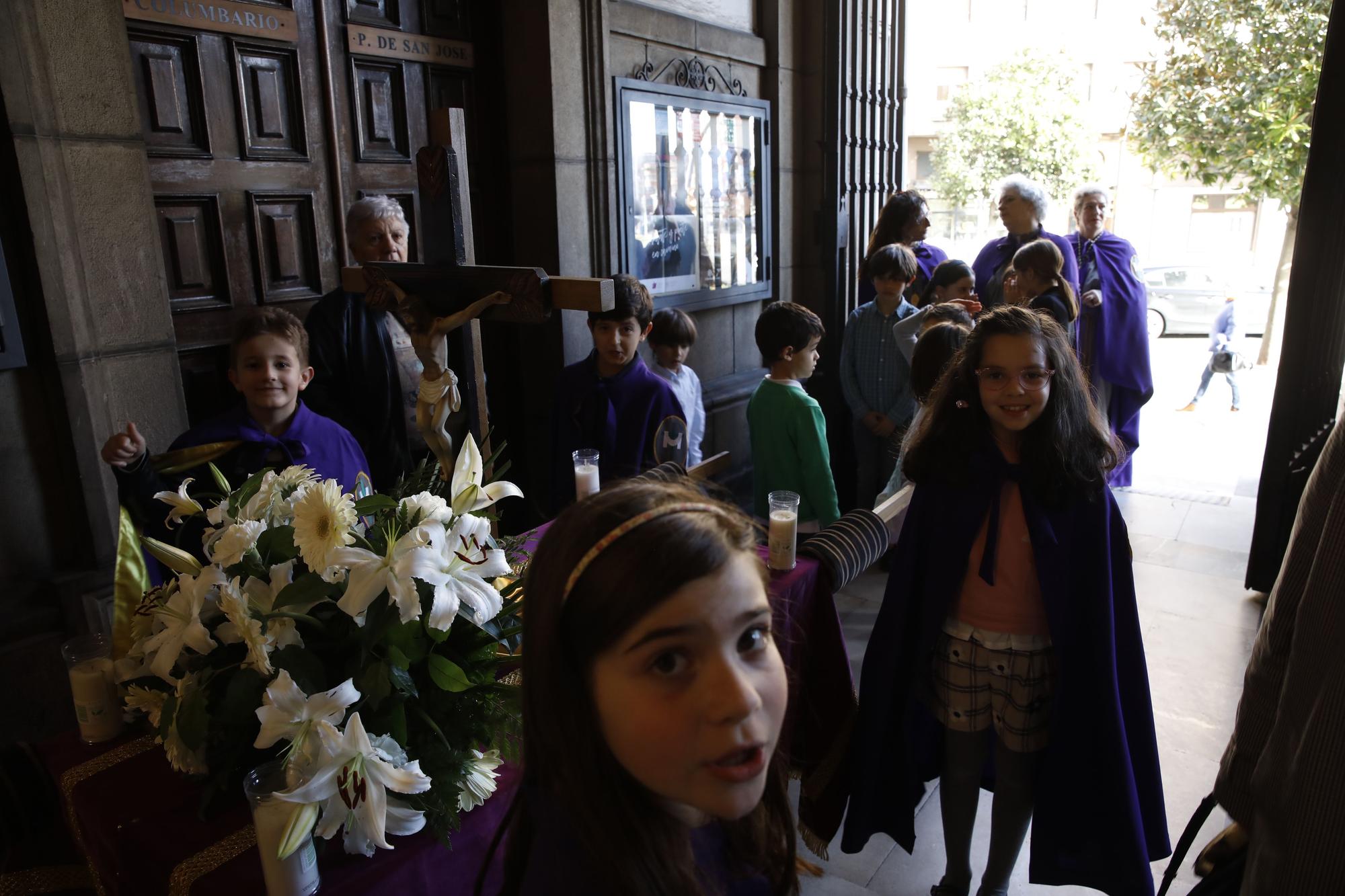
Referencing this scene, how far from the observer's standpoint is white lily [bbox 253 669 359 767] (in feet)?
4.12

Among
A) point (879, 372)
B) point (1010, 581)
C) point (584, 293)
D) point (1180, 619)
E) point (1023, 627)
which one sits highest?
point (584, 293)

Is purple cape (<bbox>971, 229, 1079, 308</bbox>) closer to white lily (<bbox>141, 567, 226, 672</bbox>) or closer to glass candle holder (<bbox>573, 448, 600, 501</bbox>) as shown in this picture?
glass candle holder (<bbox>573, 448, 600, 501</bbox>)

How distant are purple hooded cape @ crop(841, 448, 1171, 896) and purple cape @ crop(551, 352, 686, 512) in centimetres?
130

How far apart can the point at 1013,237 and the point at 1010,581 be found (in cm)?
366

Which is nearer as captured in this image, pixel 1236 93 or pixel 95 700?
pixel 95 700

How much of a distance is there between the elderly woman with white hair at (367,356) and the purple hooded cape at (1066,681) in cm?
184

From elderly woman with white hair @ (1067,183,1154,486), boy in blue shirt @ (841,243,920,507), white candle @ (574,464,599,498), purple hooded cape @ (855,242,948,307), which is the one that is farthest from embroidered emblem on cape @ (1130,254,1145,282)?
white candle @ (574,464,599,498)

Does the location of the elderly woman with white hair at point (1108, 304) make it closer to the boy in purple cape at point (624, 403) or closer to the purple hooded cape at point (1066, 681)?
the boy in purple cape at point (624, 403)

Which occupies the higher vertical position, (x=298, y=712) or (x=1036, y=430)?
(x=1036, y=430)

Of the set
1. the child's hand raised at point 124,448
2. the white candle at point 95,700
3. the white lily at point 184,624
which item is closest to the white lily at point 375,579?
the white lily at point 184,624

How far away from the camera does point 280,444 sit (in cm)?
251

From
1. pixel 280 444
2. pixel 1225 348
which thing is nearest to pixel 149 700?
pixel 280 444

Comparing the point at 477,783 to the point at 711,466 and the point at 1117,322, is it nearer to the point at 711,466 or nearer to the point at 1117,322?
the point at 711,466

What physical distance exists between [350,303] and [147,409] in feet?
2.42
